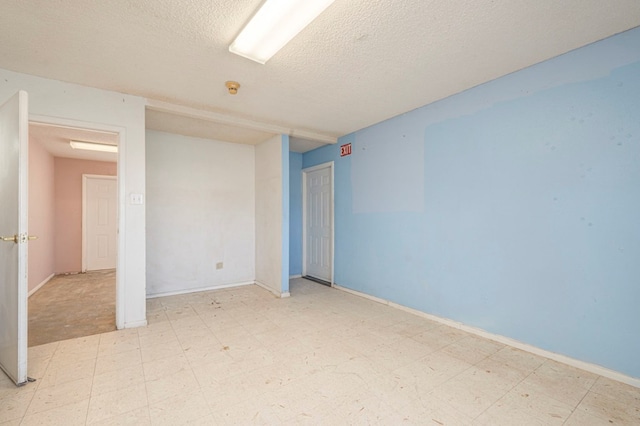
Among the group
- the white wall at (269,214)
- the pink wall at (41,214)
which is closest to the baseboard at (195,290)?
the white wall at (269,214)

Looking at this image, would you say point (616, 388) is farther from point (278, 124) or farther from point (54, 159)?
point (54, 159)

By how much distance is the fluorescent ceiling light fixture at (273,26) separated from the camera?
5.78ft

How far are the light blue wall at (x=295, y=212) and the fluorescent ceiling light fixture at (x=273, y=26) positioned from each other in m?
3.19

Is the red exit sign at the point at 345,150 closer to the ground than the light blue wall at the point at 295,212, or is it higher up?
higher up

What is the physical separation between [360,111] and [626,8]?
225cm

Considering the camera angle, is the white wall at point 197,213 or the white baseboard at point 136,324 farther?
the white wall at point 197,213

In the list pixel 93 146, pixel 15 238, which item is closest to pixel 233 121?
pixel 15 238

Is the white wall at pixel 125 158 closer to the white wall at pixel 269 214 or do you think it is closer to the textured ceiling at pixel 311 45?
the textured ceiling at pixel 311 45

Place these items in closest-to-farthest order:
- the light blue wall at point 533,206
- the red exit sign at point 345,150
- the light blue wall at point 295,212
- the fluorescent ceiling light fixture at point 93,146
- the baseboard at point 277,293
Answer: the light blue wall at point 533,206
the baseboard at point 277,293
the red exit sign at point 345,150
the fluorescent ceiling light fixture at point 93,146
the light blue wall at point 295,212

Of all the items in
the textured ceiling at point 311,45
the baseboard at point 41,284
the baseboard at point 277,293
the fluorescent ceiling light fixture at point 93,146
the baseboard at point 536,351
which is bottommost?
the baseboard at point 536,351

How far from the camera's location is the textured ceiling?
6.00 ft

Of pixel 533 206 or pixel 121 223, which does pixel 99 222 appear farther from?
pixel 533 206

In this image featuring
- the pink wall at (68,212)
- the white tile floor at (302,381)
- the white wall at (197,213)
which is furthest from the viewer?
the pink wall at (68,212)

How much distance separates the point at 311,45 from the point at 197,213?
3.25 metres
